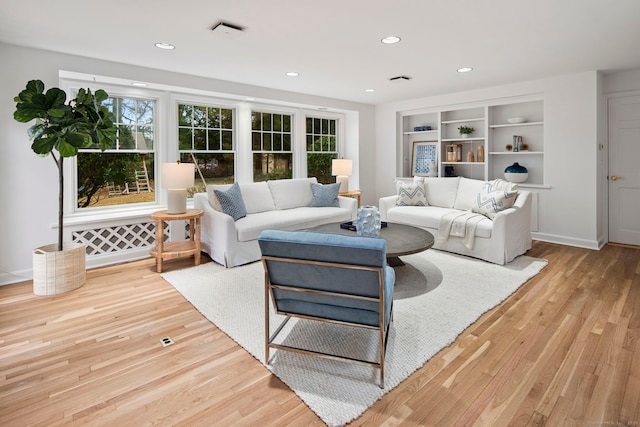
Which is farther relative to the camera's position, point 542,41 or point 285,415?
Answer: point 542,41

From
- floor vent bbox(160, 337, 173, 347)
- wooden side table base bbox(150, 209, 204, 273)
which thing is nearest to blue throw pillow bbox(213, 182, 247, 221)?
wooden side table base bbox(150, 209, 204, 273)

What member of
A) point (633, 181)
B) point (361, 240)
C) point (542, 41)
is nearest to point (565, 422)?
point (361, 240)

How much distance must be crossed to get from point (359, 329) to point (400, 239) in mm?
A: 1246

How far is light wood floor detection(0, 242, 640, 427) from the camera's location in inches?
69.8

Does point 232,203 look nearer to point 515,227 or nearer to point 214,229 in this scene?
point 214,229

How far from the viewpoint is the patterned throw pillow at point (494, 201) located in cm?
437

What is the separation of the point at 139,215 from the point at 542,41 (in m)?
4.83

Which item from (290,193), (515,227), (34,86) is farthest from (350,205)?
(34,86)

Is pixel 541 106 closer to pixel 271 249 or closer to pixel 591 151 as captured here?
pixel 591 151

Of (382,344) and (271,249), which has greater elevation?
(271,249)

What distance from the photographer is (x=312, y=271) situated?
1988 millimetres

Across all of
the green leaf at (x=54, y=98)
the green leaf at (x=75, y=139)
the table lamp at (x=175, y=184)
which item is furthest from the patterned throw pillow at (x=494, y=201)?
the green leaf at (x=54, y=98)

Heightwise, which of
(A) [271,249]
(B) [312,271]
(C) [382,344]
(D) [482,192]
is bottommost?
(C) [382,344]

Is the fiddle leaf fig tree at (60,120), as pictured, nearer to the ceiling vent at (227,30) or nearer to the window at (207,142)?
the ceiling vent at (227,30)
